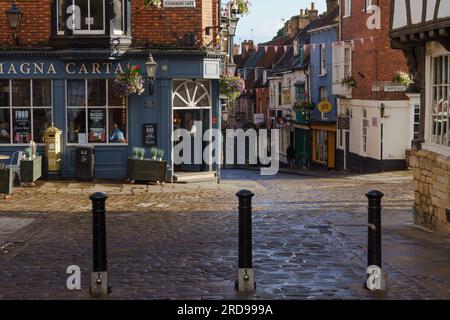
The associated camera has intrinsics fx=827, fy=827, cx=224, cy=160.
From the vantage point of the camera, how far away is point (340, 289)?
927 cm

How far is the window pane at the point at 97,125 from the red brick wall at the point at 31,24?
2.55m

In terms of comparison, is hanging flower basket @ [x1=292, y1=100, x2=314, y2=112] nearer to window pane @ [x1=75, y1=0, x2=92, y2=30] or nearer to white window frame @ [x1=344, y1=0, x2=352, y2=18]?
white window frame @ [x1=344, y1=0, x2=352, y2=18]

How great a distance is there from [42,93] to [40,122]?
2.79 ft

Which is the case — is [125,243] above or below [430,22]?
below

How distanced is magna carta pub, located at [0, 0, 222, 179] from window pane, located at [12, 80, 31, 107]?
3 centimetres

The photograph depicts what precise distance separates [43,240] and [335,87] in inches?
1136

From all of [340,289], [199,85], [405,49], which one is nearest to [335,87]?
[199,85]

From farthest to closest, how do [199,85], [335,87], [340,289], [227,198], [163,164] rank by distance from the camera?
[335,87] < [199,85] < [163,164] < [227,198] < [340,289]

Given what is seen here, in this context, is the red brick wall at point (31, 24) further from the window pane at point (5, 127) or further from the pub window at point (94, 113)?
the window pane at point (5, 127)

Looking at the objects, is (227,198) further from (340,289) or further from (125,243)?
(340,289)

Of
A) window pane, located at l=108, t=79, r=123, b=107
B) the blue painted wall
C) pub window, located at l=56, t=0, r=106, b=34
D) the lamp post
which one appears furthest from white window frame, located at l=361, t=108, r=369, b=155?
the lamp post

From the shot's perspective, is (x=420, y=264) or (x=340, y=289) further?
(x=420, y=264)

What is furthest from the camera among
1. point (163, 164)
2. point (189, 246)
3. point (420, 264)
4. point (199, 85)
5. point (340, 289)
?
point (199, 85)

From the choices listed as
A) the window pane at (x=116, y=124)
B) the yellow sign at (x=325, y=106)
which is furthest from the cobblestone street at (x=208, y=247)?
the yellow sign at (x=325, y=106)
